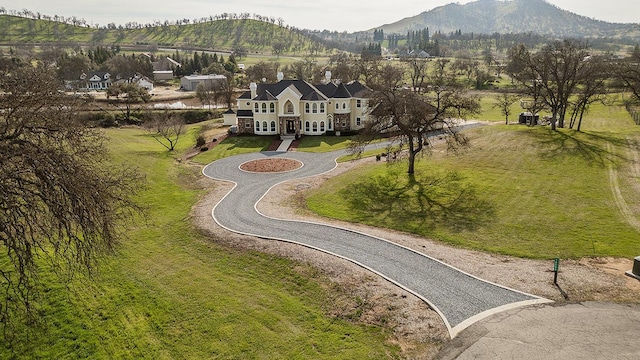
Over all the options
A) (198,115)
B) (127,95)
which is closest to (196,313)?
(198,115)

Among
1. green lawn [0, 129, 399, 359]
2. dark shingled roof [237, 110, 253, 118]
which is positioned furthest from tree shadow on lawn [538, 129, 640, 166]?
dark shingled roof [237, 110, 253, 118]

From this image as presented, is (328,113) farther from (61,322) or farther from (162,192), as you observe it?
(61,322)

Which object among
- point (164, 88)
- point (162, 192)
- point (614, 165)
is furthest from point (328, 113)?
point (164, 88)

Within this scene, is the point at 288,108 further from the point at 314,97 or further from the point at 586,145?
the point at 586,145

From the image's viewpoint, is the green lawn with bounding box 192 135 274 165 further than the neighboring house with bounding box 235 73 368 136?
No

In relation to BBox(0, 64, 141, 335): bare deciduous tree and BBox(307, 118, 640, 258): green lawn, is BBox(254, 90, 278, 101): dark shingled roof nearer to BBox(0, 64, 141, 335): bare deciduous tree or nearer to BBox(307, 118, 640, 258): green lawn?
BBox(307, 118, 640, 258): green lawn

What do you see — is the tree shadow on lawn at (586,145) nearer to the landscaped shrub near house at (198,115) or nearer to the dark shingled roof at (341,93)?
the dark shingled roof at (341,93)
